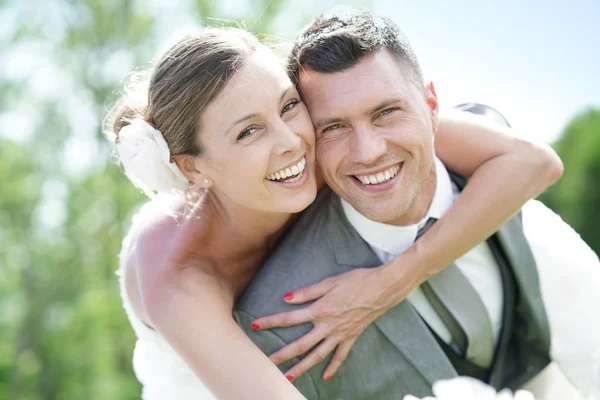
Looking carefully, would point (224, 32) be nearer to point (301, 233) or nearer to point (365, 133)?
point (365, 133)

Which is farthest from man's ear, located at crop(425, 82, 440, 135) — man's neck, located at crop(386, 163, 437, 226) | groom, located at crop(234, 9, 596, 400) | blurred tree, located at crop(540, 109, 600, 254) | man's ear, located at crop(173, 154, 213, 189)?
blurred tree, located at crop(540, 109, 600, 254)

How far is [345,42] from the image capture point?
2.75 metres

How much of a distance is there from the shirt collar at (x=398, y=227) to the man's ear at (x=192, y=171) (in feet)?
2.04

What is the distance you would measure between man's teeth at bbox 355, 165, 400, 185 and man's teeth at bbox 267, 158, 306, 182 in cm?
25

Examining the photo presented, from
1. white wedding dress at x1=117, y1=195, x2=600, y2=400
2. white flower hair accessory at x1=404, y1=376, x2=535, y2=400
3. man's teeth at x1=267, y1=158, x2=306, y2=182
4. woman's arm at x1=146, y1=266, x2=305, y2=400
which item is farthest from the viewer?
white wedding dress at x1=117, y1=195, x2=600, y2=400

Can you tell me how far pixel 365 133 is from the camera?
2.75 meters

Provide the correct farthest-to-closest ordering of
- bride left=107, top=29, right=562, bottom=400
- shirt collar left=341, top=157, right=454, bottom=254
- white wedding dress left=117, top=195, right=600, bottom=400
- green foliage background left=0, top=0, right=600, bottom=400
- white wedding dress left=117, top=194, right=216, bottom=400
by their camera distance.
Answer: green foliage background left=0, top=0, right=600, bottom=400, white wedding dress left=117, top=194, right=216, bottom=400, white wedding dress left=117, top=195, right=600, bottom=400, shirt collar left=341, top=157, right=454, bottom=254, bride left=107, top=29, right=562, bottom=400

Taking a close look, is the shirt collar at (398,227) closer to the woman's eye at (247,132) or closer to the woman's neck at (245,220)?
the woman's neck at (245,220)

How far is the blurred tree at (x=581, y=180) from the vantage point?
33.8 ft

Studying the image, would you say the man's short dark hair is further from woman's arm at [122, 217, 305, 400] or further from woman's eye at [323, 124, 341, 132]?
woman's arm at [122, 217, 305, 400]

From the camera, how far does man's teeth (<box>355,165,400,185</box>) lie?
2.85m

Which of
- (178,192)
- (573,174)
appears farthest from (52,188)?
(178,192)

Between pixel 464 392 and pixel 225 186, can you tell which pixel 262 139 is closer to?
pixel 225 186

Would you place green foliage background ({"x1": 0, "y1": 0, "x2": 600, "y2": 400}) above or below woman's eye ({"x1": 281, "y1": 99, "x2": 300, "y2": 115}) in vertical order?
below
